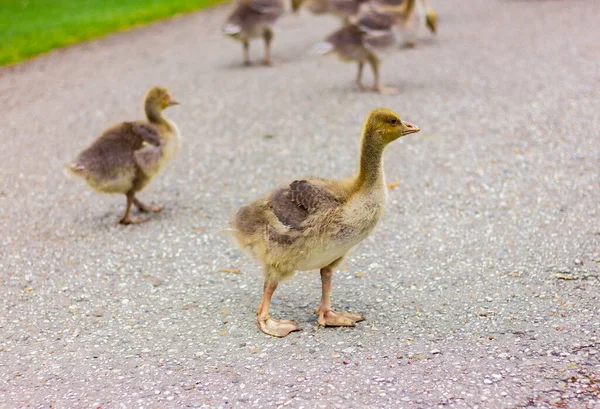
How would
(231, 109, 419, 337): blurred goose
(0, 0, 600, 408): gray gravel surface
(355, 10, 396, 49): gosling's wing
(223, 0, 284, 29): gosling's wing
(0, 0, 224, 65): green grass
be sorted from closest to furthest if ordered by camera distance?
(0, 0, 600, 408): gray gravel surface, (231, 109, 419, 337): blurred goose, (355, 10, 396, 49): gosling's wing, (223, 0, 284, 29): gosling's wing, (0, 0, 224, 65): green grass

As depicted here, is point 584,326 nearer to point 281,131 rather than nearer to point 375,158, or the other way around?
point 375,158

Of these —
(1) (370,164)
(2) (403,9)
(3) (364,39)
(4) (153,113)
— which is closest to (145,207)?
(4) (153,113)

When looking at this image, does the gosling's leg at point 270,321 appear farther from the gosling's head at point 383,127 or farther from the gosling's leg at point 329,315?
the gosling's head at point 383,127

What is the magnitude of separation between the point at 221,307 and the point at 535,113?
5175 mm

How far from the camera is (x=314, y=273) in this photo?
5.02 metres

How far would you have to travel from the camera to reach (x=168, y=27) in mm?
13773

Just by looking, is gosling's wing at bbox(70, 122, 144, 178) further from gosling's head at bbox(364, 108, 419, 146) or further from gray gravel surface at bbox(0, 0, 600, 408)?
gosling's head at bbox(364, 108, 419, 146)

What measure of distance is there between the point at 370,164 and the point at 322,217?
421 mm

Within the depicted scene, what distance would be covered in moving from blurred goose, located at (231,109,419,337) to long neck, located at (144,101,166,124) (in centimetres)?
233

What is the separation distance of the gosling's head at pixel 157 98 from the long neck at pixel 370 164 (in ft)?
8.98

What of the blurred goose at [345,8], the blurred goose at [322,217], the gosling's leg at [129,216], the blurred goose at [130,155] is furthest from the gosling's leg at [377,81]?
the blurred goose at [322,217]

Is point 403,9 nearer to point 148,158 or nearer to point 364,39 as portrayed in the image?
point 364,39

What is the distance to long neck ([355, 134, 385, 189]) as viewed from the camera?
3900 millimetres

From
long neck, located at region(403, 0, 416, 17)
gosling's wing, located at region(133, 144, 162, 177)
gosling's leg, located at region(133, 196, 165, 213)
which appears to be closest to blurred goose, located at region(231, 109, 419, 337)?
gosling's wing, located at region(133, 144, 162, 177)
